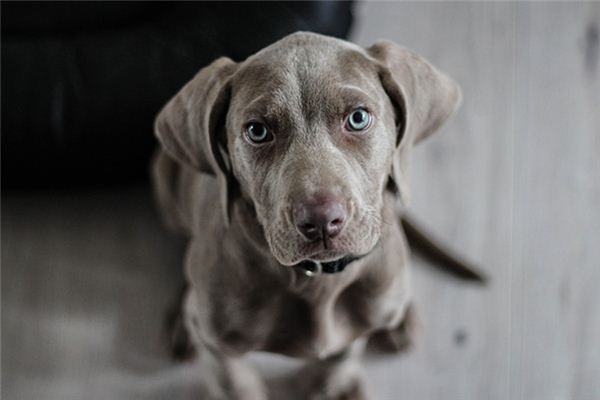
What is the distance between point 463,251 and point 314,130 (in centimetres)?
101

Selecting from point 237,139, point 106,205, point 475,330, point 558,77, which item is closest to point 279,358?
point 475,330

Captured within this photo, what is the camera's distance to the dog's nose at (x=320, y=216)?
1.22 metres

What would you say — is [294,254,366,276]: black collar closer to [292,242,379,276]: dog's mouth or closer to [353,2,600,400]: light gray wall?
[292,242,379,276]: dog's mouth

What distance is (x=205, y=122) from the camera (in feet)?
4.54

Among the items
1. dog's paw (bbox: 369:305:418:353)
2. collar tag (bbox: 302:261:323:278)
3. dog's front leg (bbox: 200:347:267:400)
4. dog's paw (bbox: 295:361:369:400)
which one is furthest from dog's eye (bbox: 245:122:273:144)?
dog's paw (bbox: 369:305:418:353)

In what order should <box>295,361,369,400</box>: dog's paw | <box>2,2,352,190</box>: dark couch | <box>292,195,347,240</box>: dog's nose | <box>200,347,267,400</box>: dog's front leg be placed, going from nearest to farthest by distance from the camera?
<box>292,195,347,240</box>: dog's nose < <box>200,347,267,400</box>: dog's front leg < <box>295,361,369,400</box>: dog's paw < <box>2,2,352,190</box>: dark couch

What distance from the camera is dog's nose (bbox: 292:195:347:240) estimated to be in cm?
122

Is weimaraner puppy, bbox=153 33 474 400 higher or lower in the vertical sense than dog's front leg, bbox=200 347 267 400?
higher

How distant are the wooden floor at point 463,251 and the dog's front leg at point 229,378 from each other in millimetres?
111

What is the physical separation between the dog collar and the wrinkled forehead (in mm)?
262

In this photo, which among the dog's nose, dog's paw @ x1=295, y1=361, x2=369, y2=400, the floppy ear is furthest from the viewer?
dog's paw @ x1=295, y1=361, x2=369, y2=400

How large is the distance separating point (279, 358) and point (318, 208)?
89 cm

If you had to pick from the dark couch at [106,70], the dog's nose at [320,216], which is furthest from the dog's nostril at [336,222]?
the dark couch at [106,70]

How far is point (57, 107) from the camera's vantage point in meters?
2.07
